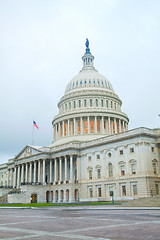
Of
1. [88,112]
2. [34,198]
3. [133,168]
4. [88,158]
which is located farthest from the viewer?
[88,112]

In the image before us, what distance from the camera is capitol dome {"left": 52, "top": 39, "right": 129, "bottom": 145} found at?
3533 inches

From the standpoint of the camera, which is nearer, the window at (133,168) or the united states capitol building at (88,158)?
the united states capitol building at (88,158)

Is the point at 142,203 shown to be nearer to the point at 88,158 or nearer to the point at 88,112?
the point at 88,158

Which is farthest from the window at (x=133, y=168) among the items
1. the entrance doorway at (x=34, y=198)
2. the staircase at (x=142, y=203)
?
the entrance doorway at (x=34, y=198)

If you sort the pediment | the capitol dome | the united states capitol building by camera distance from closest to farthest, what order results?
the united states capitol building < the pediment < the capitol dome

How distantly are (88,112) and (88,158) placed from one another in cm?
2034

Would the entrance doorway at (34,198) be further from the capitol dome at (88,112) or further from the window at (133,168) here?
the window at (133,168)

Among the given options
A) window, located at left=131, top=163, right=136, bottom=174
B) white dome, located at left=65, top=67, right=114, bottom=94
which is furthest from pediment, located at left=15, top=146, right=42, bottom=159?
window, located at left=131, top=163, right=136, bottom=174

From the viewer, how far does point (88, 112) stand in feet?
296

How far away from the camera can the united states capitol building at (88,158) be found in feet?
201

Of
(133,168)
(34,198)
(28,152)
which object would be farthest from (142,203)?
(28,152)

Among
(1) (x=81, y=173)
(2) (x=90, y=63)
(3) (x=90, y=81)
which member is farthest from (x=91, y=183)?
(2) (x=90, y=63)

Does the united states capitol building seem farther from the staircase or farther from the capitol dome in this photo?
the staircase

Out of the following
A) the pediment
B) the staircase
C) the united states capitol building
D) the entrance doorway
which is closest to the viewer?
the staircase
